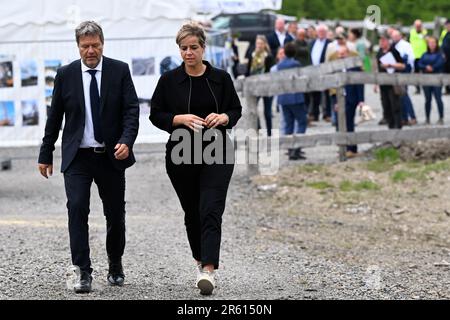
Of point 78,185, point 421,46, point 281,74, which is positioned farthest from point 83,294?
point 421,46

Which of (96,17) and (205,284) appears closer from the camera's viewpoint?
(205,284)

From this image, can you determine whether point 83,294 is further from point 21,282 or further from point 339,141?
point 339,141

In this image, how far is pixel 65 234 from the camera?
12211 mm

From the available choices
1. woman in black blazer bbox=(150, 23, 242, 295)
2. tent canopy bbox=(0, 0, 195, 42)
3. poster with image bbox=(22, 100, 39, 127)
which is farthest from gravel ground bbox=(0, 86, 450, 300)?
tent canopy bbox=(0, 0, 195, 42)

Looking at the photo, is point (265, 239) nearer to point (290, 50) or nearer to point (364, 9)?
point (290, 50)

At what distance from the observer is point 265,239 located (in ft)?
39.9

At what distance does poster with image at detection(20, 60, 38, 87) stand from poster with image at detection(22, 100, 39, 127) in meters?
0.25

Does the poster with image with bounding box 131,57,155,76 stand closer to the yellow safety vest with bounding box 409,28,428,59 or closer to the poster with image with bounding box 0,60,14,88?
the poster with image with bounding box 0,60,14,88

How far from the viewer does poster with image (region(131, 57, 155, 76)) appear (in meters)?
16.7

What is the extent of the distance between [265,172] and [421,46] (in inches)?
500

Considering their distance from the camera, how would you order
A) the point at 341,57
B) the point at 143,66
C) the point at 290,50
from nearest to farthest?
the point at 143,66 → the point at 290,50 → the point at 341,57

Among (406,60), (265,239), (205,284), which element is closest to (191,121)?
(205,284)

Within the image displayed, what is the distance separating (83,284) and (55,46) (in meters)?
7.88
